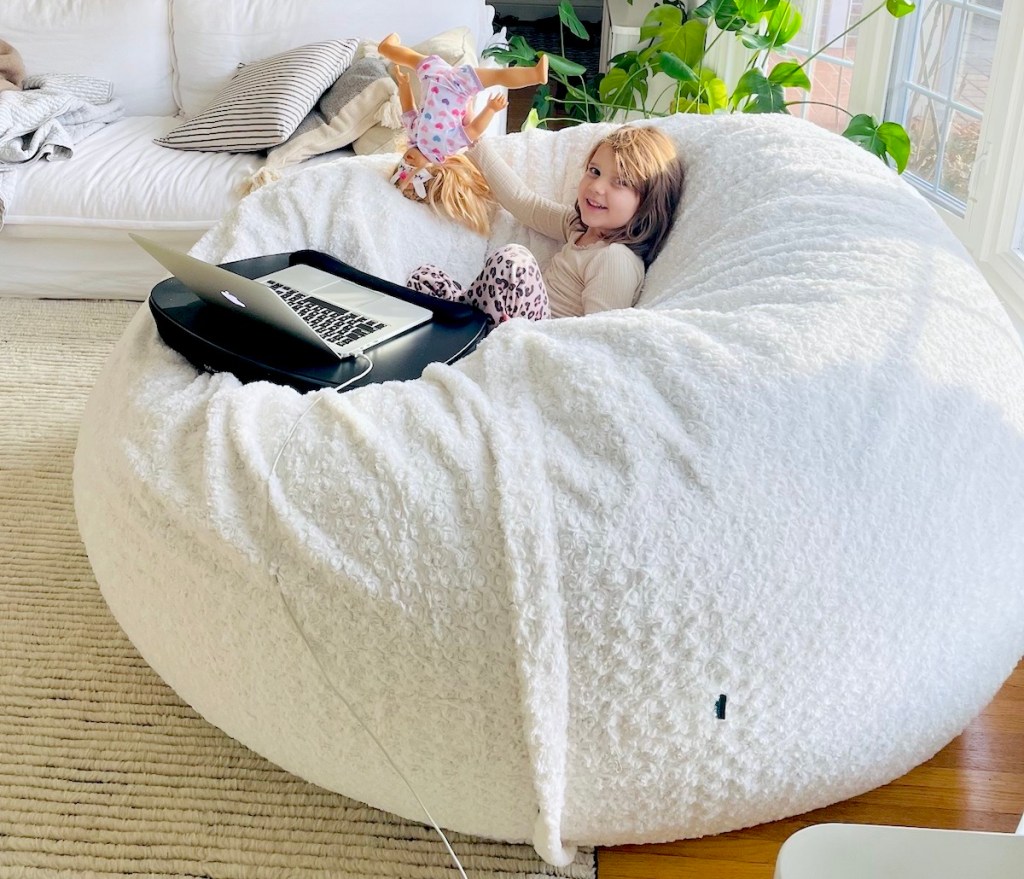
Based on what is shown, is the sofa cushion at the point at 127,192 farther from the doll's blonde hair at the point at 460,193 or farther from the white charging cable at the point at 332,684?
the white charging cable at the point at 332,684

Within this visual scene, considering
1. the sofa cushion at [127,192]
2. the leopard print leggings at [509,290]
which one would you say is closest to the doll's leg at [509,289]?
the leopard print leggings at [509,290]

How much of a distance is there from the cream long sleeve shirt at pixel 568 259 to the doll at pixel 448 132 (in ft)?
0.14

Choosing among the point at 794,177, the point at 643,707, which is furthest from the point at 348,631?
the point at 794,177

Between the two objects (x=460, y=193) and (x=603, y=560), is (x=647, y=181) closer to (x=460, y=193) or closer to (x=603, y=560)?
(x=460, y=193)

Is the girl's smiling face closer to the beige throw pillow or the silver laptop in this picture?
the silver laptop

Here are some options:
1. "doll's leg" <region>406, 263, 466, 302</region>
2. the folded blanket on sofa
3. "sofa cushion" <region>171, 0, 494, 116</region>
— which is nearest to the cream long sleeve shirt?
Answer: "doll's leg" <region>406, 263, 466, 302</region>

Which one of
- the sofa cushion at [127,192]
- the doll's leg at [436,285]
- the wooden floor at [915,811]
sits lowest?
the wooden floor at [915,811]

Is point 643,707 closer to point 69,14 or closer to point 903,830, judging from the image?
point 903,830

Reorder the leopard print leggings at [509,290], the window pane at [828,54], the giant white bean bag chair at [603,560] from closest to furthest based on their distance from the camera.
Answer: the giant white bean bag chair at [603,560] → the leopard print leggings at [509,290] → the window pane at [828,54]

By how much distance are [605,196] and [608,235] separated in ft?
0.28

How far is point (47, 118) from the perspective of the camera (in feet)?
8.59

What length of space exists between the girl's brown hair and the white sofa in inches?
40.8

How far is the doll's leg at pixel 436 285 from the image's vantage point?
1.74m

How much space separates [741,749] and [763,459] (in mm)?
299
